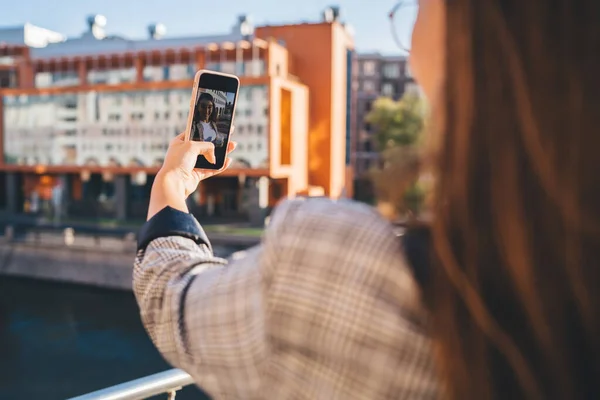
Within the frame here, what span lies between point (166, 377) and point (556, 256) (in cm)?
122

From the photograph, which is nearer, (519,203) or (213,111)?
(519,203)

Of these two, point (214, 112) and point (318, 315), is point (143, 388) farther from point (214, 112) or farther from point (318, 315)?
point (318, 315)

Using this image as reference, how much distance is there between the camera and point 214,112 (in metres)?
1.36

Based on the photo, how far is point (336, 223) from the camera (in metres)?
0.69

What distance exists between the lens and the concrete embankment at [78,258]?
21688mm

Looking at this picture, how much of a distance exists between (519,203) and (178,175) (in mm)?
601

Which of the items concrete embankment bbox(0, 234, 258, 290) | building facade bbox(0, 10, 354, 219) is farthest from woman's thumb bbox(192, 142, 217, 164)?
→ building facade bbox(0, 10, 354, 219)

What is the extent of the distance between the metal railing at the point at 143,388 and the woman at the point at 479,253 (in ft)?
2.86

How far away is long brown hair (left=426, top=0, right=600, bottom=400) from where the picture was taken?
0.58 metres

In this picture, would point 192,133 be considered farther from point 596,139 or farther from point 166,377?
point 596,139

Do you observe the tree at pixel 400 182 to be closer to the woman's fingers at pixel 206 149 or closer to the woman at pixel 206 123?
the woman's fingers at pixel 206 149

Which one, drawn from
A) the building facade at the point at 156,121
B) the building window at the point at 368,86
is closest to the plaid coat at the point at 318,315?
the building facade at the point at 156,121

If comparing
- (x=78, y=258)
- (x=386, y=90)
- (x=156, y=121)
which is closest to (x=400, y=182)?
(x=78, y=258)

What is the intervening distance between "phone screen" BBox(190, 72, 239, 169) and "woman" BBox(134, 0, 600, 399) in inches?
22.8
